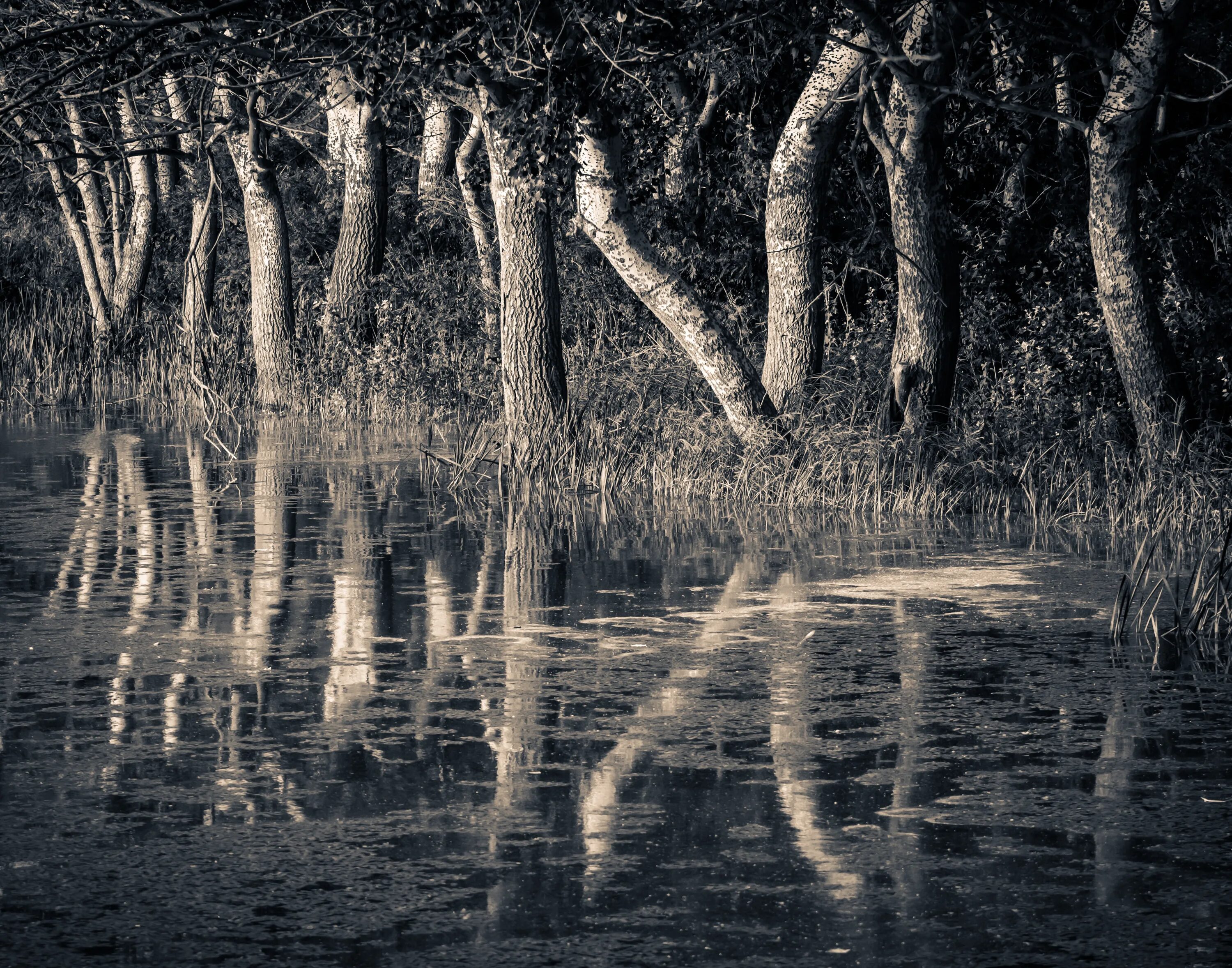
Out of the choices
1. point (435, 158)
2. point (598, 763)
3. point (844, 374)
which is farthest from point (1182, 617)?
point (435, 158)

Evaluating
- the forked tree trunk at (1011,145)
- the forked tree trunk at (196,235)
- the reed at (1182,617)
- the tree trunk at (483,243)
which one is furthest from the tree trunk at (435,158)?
the reed at (1182,617)

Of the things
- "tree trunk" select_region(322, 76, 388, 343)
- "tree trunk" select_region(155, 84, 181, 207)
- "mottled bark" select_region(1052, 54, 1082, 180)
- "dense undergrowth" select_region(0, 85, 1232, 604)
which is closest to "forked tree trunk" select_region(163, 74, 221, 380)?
"tree trunk" select_region(155, 84, 181, 207)

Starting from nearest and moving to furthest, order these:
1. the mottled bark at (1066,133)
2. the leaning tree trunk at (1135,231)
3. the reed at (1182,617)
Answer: the reed at (1182,617) → the leaning tree trunk at (1135,231) → the mottled bark at (1066,133)

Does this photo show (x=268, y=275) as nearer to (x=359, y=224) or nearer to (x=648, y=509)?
(x=359, y=224)

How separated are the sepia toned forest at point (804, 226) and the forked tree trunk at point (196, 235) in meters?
0.60

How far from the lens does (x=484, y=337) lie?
21.7 meters

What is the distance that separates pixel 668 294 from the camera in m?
15.1

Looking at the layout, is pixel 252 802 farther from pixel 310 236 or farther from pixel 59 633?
pixel 310 236

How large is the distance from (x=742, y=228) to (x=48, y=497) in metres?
7.23

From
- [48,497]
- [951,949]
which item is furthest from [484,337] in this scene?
[951,949]

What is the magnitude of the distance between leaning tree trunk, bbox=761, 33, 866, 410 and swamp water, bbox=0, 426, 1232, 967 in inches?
147

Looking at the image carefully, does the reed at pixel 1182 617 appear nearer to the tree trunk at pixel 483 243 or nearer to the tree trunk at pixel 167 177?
the tree trunk at pixel 483 243

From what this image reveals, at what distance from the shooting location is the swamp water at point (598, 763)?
519 centimetres

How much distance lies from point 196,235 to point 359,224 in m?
8.66
